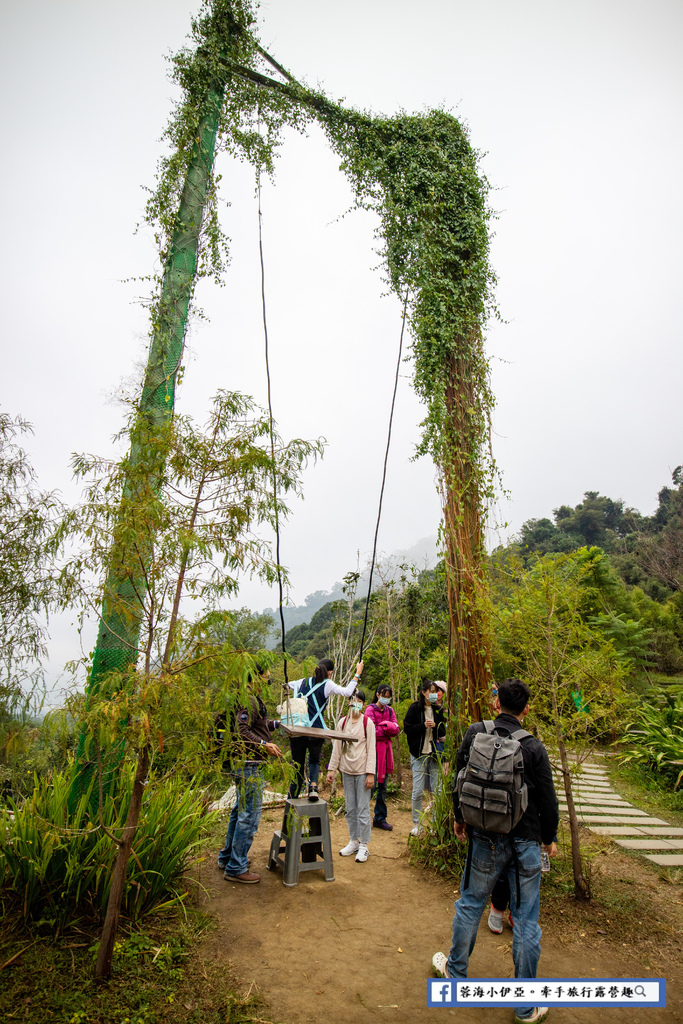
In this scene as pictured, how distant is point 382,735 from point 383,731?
0.20 feet

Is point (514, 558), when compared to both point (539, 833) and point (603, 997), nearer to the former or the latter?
point (539, 833)

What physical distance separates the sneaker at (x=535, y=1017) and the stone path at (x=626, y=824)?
177cm

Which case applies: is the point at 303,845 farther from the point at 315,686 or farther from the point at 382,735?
the point at 382,735

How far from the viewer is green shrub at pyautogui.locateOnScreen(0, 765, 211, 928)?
9.16ft

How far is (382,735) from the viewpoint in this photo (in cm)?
578

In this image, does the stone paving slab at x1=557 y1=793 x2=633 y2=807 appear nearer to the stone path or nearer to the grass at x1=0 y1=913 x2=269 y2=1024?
the stone path

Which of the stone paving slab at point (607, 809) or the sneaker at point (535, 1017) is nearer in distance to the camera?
the sneaker at point (535, 1017)

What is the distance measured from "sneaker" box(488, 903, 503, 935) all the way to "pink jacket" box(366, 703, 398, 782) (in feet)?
7.56

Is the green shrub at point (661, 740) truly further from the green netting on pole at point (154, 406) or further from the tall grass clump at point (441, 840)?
the green netting on pole at point (154, 406)

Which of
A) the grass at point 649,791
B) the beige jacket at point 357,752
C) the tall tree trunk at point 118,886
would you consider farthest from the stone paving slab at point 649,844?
the tall tree trunk at point 118,886

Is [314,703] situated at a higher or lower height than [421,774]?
higher

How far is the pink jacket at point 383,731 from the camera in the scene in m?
Result: 5.74

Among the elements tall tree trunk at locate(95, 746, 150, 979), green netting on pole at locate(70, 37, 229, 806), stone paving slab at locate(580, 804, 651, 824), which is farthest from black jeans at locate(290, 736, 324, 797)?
stone paving slab at locate(580, 804, 651, 824)

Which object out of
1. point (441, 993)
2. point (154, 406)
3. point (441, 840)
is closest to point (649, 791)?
point (441, 840)
